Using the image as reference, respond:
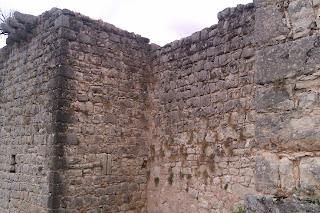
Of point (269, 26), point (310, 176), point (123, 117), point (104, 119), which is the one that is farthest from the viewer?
point (123, 117)

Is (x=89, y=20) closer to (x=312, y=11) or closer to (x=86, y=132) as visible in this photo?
(x=86, y=132)

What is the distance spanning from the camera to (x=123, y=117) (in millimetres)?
6832

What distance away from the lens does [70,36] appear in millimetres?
6215

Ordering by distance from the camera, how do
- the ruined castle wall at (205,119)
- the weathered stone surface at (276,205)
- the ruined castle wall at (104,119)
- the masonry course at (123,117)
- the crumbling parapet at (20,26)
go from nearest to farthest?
the weathered stone surface at (276,205), the ruined castle wall at (205,119), the masonry course at (123,117), the ruined castle wall at (104,119), the crumbling parapet at (20,26)

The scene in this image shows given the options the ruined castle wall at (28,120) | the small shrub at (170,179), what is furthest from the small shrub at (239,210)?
the ruined castle wall at (28,120)

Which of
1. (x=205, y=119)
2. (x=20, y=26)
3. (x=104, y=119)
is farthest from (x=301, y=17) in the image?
(x=20, y=26)

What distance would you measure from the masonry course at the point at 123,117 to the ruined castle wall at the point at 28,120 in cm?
2

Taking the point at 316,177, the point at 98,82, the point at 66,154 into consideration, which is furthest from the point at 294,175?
the point at 98,82

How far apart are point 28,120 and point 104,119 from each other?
1268mm

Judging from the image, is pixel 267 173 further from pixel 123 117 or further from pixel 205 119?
pixel 123 117

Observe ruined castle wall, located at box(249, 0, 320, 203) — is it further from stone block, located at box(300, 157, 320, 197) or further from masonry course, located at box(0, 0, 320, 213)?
masonry course, located at box(0, 0, 320, 213)

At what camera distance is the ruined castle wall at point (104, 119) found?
6.05 metres

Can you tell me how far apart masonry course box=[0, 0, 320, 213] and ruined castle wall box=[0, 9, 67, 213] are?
2 cm

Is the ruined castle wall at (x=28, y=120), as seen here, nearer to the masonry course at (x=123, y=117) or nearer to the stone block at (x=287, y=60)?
the masonry course at (x=123, y=117)
